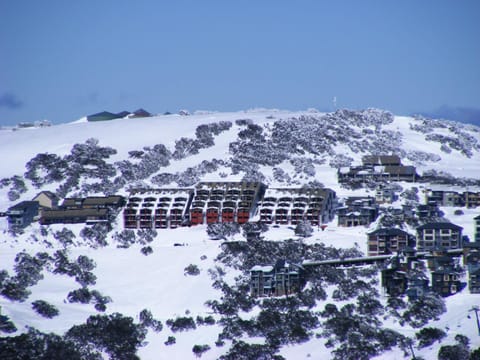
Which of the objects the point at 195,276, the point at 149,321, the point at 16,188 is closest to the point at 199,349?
the point at 149,321

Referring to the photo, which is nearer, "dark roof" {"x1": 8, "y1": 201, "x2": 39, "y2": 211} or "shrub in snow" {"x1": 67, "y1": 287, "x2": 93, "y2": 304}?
"shrub in snow" {"x1": 67, "y1": 287, "x2": 93, "y2": 304}

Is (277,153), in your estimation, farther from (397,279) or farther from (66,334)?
(66,334)

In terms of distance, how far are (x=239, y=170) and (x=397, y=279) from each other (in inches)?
2369

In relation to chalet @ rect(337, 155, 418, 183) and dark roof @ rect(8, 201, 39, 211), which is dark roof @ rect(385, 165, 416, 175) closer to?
chalet @ rect(337, 155, 418, 183)

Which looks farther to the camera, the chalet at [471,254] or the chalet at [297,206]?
the chalet at [297,206]

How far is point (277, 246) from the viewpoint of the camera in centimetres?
13688


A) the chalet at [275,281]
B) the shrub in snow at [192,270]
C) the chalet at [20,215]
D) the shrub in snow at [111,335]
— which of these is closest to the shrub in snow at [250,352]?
the shrub in snow at [111,335]

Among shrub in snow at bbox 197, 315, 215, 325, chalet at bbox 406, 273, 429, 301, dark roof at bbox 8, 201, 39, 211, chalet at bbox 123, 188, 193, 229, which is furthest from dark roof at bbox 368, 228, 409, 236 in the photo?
dark roof at bbox 8, 201, 39, 211

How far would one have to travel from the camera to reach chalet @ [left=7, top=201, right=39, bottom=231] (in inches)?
6058

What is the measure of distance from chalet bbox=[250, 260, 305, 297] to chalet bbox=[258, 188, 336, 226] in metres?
25.1

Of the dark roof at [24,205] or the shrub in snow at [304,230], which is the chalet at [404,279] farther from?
the dark roof at [24,205]

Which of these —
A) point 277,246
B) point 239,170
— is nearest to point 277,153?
point 239,170

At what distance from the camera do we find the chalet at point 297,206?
149750 mm

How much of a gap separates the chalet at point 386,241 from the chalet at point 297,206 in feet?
54.3
